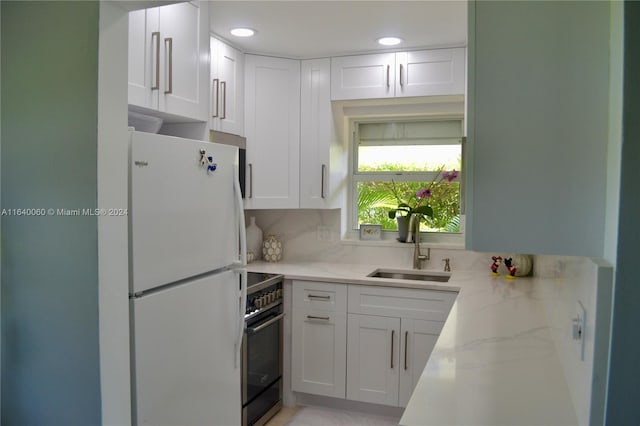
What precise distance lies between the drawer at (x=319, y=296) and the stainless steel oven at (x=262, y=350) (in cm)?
12

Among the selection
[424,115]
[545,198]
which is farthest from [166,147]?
[424,115]

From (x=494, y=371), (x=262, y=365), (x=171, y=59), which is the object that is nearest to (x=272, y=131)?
(x=171, y=59)

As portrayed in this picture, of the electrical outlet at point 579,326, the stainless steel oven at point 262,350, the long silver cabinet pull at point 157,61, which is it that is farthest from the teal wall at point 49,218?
the electrical outlet at point 579,326

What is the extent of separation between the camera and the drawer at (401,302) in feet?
9.37

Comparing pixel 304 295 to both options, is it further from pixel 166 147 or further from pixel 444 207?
pixel 166 147

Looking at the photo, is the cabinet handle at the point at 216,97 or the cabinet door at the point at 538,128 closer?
the cabinet door at the point at 538,128

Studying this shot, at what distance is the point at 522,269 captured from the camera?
315 centimetres

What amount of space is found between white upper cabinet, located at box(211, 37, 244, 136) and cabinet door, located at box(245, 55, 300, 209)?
0.08m

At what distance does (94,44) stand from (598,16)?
1443 millimetres

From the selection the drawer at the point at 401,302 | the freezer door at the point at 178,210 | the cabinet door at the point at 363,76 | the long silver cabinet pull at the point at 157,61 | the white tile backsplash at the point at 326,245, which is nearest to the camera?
the freezer door at the point at 178,210

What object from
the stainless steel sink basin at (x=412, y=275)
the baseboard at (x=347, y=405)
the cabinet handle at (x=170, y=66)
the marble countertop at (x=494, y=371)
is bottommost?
the baseboard at (x=347, y=405)

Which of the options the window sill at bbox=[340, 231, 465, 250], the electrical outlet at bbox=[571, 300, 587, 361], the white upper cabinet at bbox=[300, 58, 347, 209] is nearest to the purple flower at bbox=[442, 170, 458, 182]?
the window sill at bbox=[340, 231, 465, 250]

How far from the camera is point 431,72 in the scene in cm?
314

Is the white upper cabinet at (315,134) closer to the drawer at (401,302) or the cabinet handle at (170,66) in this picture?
the drawer at (401,302)
